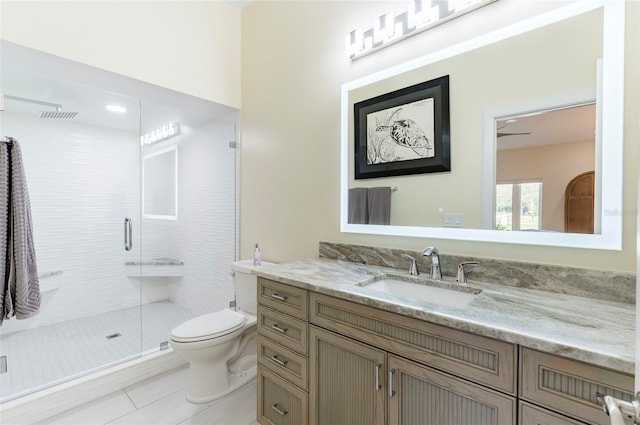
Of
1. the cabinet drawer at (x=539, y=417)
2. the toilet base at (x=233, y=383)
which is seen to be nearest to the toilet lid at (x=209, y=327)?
the toilet base at (x=233, y=383)

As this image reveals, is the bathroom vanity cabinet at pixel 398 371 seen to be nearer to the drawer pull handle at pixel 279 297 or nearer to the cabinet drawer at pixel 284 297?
the cabinet drawer at pixel 284 297

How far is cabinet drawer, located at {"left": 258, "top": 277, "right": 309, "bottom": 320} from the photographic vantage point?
1.36 meters

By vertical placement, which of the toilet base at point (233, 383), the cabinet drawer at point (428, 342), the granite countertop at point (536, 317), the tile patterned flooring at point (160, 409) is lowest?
the tile patterned flooring at point (160, 409)

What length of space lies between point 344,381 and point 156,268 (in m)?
2.72

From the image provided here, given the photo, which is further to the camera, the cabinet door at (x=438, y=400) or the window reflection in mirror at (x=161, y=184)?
the window reflection in mirror at (x=161, y=184)

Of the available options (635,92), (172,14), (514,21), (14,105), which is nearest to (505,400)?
(635,92)

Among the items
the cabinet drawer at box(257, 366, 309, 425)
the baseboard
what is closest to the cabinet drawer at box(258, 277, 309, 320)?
the cabinet drawer at box(257, 366, 309, 425)

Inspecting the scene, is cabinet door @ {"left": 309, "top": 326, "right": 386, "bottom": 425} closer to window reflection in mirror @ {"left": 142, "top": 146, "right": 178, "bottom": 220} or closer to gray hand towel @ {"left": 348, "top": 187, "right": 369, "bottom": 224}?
gray hand towel @ {"left": 348, "top": 187, "right": 369, "bottom": 224}

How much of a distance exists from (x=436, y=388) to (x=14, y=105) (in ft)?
11.6

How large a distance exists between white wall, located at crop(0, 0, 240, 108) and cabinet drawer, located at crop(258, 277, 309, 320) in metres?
1.68

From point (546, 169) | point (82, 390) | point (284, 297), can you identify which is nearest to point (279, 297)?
point (284, 297)

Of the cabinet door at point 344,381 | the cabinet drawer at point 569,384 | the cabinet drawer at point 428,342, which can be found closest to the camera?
the cabinet drawer at point 569,384

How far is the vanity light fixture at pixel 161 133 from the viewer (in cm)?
294

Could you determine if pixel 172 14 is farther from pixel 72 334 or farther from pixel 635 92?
pixel 72 334
